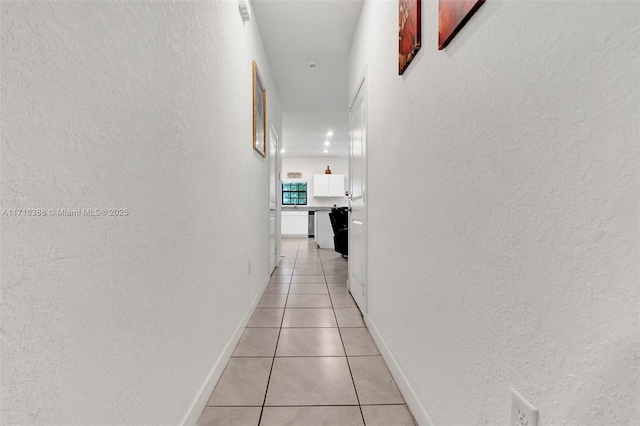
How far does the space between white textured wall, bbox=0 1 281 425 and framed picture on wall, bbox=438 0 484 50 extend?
905 millimetres

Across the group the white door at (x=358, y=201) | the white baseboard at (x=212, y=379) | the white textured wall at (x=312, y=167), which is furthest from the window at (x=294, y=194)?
the white baseboard at (x=212, y=379)

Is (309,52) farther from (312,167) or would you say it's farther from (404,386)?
(312,167)

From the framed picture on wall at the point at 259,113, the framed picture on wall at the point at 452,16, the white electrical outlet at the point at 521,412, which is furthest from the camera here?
the framed picture on wall at the point at 259,113

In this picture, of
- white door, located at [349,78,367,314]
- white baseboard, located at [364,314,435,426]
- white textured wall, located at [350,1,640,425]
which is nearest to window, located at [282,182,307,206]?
white door, located at [349,78,367,314]

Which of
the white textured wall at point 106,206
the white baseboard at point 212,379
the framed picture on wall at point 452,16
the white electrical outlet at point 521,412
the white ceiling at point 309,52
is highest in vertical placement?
the white ceiling at point 309,52

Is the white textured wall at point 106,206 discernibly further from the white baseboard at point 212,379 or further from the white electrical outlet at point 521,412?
the white electrical outlet at point 521,412

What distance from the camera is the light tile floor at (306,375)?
→ 1318 millimetres

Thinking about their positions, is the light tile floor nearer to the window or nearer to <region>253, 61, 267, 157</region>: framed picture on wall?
<region>253, 61, 267, 157</region>: framed picture on wall

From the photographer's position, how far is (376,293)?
81.0 inches

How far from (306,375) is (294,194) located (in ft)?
28.2

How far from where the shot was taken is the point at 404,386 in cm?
143

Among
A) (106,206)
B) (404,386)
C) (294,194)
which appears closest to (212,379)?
(404,386)

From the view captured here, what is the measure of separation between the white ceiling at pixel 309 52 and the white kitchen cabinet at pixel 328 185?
11.7 ft

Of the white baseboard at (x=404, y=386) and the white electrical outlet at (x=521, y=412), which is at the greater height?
the white electrical outlet at (x=521, y=412)
